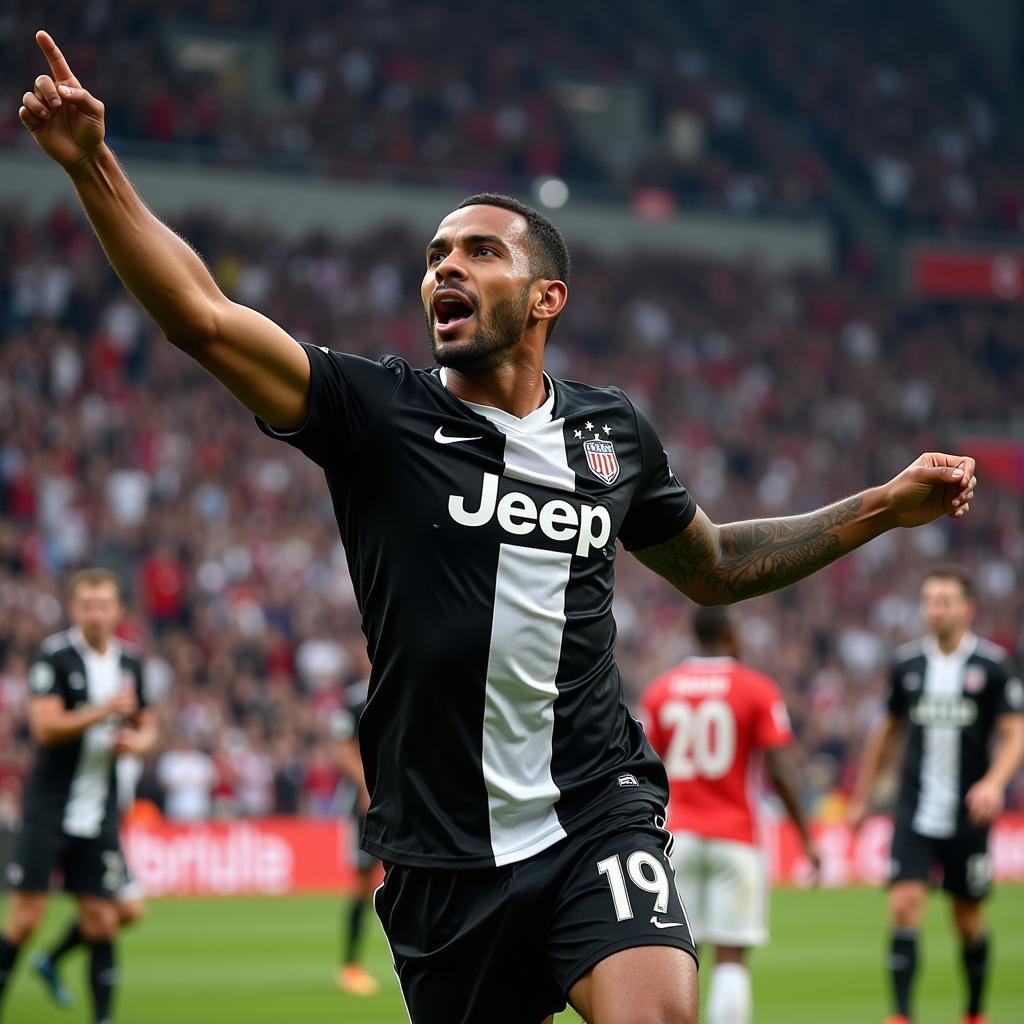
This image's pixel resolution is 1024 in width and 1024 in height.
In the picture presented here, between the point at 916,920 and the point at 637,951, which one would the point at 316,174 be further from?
the point at 637,951

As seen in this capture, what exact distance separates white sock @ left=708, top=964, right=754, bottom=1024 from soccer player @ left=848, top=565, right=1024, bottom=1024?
181 centimetres

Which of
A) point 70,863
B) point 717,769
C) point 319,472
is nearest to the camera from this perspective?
point 717,769

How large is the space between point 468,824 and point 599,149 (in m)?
32.3

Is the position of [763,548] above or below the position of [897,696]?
below

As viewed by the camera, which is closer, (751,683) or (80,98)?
(80,98)

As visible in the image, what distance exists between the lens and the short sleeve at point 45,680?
962 cm

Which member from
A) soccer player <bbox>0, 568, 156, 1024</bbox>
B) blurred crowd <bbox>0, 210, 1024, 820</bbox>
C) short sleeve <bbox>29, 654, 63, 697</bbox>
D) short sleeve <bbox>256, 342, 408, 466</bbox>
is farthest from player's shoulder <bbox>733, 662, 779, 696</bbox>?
blurred crowd <bbox>0, 210, 1024, 820</bbox>

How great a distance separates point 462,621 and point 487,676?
145 mm

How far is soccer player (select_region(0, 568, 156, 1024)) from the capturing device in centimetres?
949

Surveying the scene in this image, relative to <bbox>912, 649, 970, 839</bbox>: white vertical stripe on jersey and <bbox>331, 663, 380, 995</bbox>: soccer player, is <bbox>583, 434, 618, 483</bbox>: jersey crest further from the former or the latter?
<bbox>331, 663, 380, 995</bbox>: soccer player

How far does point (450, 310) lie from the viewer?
174 inches

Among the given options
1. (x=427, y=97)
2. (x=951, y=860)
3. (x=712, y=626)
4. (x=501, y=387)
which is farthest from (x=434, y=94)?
(x=501, y=387)

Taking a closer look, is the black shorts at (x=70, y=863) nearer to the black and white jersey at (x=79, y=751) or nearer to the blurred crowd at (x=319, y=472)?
the black and white jersey at (x=79, y=751)

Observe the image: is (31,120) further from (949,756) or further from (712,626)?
(949,756)
